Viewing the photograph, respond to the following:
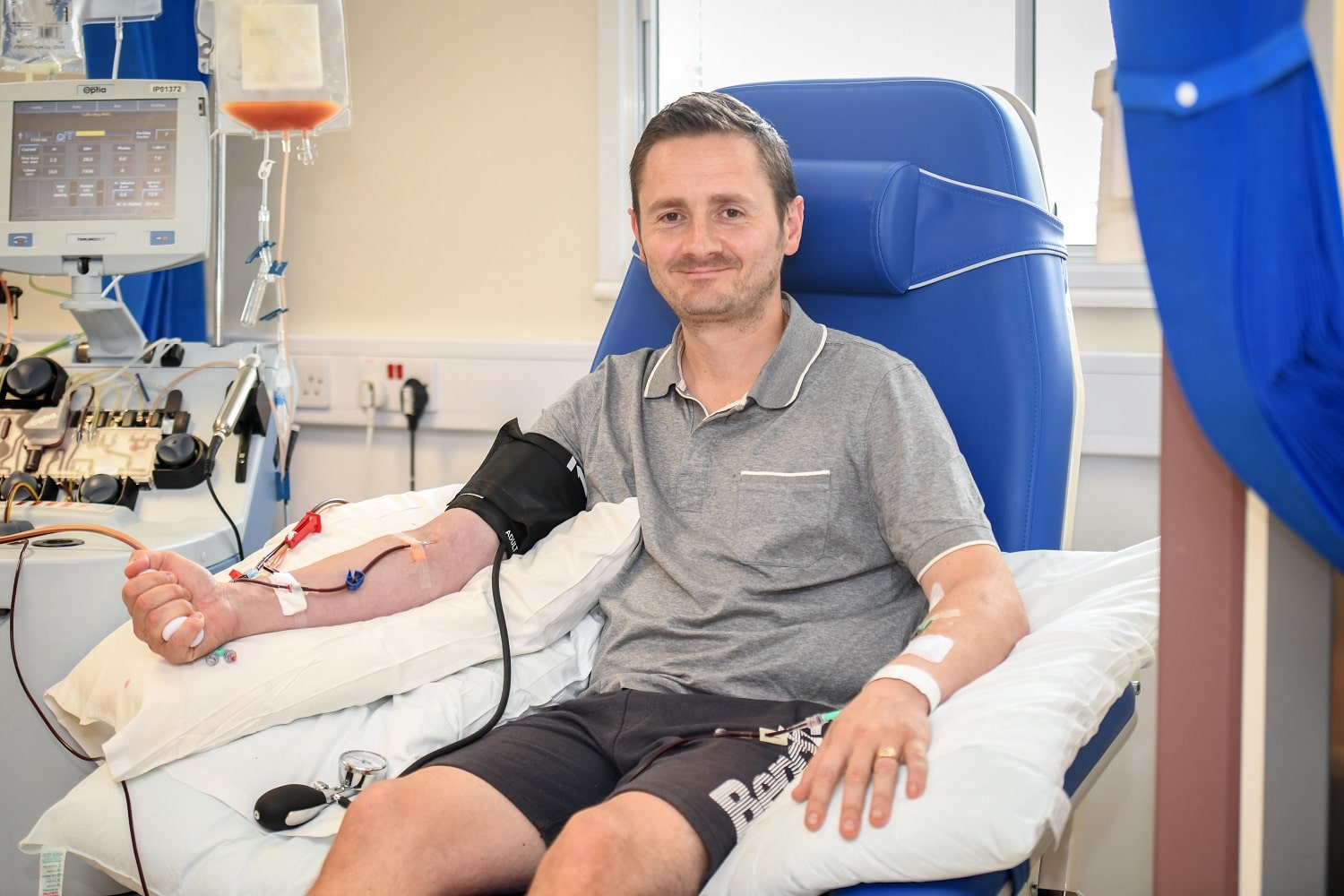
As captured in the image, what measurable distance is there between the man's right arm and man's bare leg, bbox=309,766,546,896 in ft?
0.94

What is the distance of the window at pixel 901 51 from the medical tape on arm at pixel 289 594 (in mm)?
1102

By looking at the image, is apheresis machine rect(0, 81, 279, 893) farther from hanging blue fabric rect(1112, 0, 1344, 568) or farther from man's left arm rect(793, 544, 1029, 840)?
hanging blue fabric rect(1112, 0, 1344, 568)

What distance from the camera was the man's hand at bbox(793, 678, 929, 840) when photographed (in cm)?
94

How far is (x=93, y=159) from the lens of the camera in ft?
6.14

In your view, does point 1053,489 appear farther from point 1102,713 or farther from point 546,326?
point 546,326

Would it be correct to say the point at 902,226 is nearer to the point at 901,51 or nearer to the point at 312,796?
the point at 901,51

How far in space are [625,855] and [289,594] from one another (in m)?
0.57

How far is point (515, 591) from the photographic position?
1413mm

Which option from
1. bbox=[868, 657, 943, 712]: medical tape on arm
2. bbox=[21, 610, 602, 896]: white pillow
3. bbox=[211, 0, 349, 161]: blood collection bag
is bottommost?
bbox=[21, 610, 602, 896]: white pillow

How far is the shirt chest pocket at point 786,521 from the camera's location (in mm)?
1339

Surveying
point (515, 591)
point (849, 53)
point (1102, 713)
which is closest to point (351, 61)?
point (849, 53)

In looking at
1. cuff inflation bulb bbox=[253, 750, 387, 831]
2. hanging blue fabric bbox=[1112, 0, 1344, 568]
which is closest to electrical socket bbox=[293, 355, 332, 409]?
cuff inflation bulb bbox=[253, 750, 387, 831]

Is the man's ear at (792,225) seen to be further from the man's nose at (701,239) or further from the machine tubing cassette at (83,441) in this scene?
the machine tubing cassette at (83,441)

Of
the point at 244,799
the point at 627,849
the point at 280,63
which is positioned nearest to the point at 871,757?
the point at 627,849
